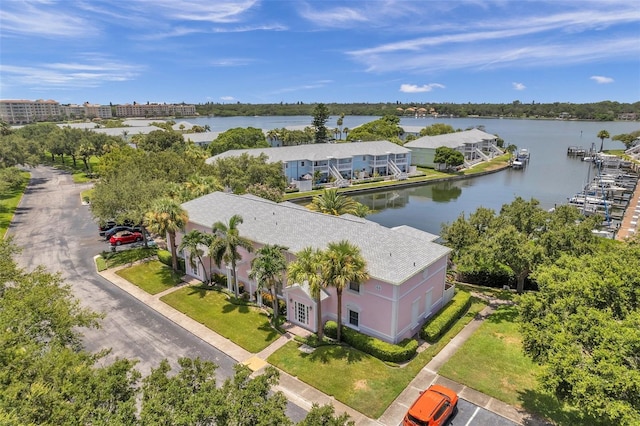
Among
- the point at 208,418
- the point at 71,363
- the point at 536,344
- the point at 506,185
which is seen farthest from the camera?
the point at 506,185

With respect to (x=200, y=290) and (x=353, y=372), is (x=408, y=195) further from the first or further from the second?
(x=353, y=372)

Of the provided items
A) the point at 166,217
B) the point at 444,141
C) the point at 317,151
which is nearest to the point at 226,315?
the point at 166,217

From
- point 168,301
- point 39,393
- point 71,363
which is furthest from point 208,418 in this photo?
point 168,301

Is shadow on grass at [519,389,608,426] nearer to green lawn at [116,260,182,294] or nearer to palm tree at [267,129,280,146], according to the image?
green lawn at [116,260,182,294]

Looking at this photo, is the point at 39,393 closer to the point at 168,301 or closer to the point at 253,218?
the point at 168,301

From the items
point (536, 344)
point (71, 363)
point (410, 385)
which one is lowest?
point (410, 385)

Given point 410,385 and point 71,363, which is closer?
point 71,363
